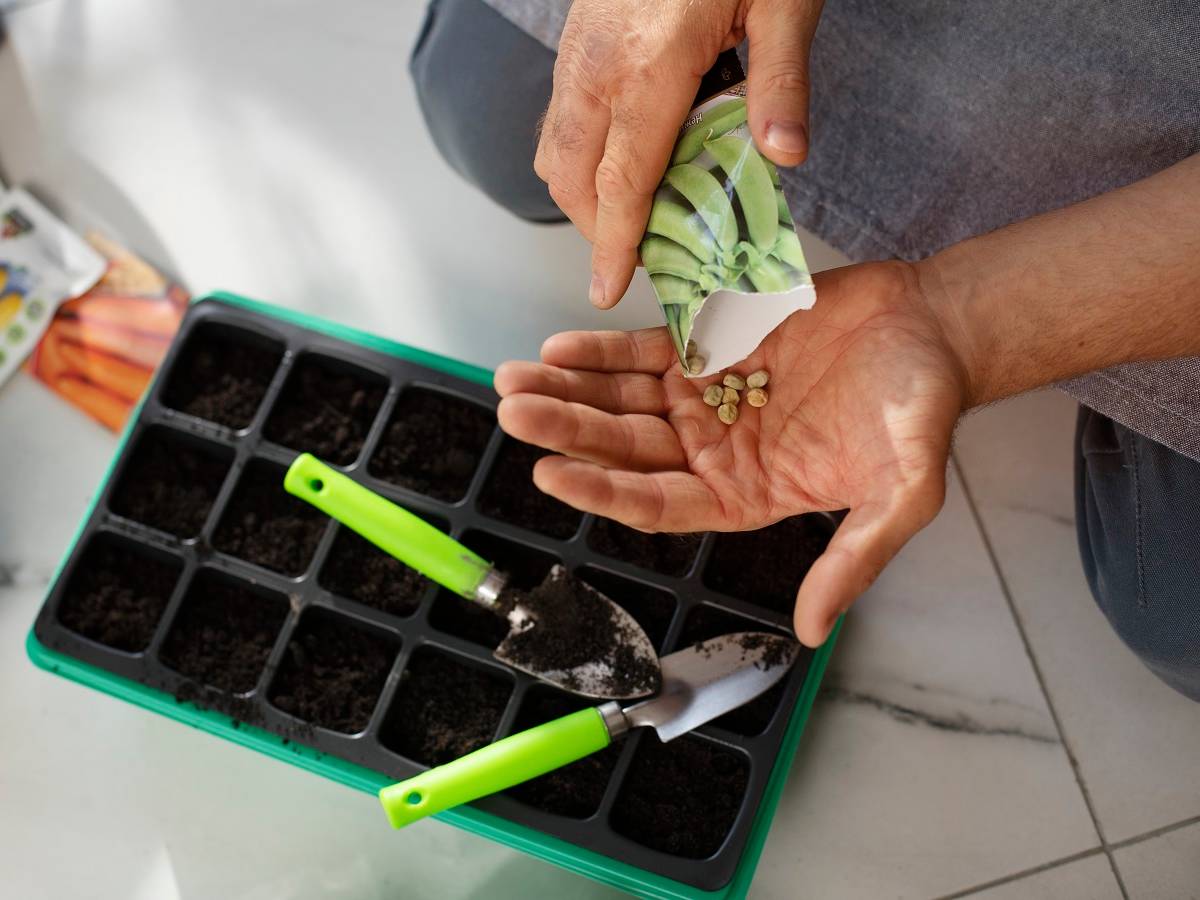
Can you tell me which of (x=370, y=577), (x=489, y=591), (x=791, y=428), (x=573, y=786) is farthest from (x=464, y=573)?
(x=791, y=428)

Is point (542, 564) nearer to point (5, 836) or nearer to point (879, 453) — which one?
point (879, 453)

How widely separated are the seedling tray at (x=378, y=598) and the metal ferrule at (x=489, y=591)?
7 centimetres

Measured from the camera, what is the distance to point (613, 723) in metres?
0.94

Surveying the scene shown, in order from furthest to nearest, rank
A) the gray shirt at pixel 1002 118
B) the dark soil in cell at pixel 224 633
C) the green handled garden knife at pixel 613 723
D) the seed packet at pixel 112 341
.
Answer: the seed packet at pixel 112 341
the dark soil in cell at pixel 224 633
the green handled garden knife at pixel 613 723
the gray shirt at pixel 1002 118

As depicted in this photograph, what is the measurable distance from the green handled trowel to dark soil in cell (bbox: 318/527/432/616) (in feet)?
0.20

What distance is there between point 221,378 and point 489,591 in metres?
0.39

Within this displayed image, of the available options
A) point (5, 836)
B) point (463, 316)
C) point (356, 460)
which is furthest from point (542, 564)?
point (5, 836)

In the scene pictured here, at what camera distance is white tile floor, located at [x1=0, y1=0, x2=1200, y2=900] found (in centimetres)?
111

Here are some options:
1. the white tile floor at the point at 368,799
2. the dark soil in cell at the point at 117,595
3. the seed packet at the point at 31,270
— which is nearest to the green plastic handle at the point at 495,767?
the white tile floor at the point at 368,799

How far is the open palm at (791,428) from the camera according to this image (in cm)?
71

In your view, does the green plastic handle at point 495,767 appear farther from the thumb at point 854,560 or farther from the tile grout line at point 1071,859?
the tile grout line at point 1071,859

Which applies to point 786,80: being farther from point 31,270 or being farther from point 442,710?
point 31,270

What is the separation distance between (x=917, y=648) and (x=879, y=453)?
50cm

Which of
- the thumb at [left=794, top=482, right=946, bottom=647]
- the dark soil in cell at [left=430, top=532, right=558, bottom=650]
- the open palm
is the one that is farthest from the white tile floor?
the thumb at [left=794, top=482, right=946, bottom=647]
